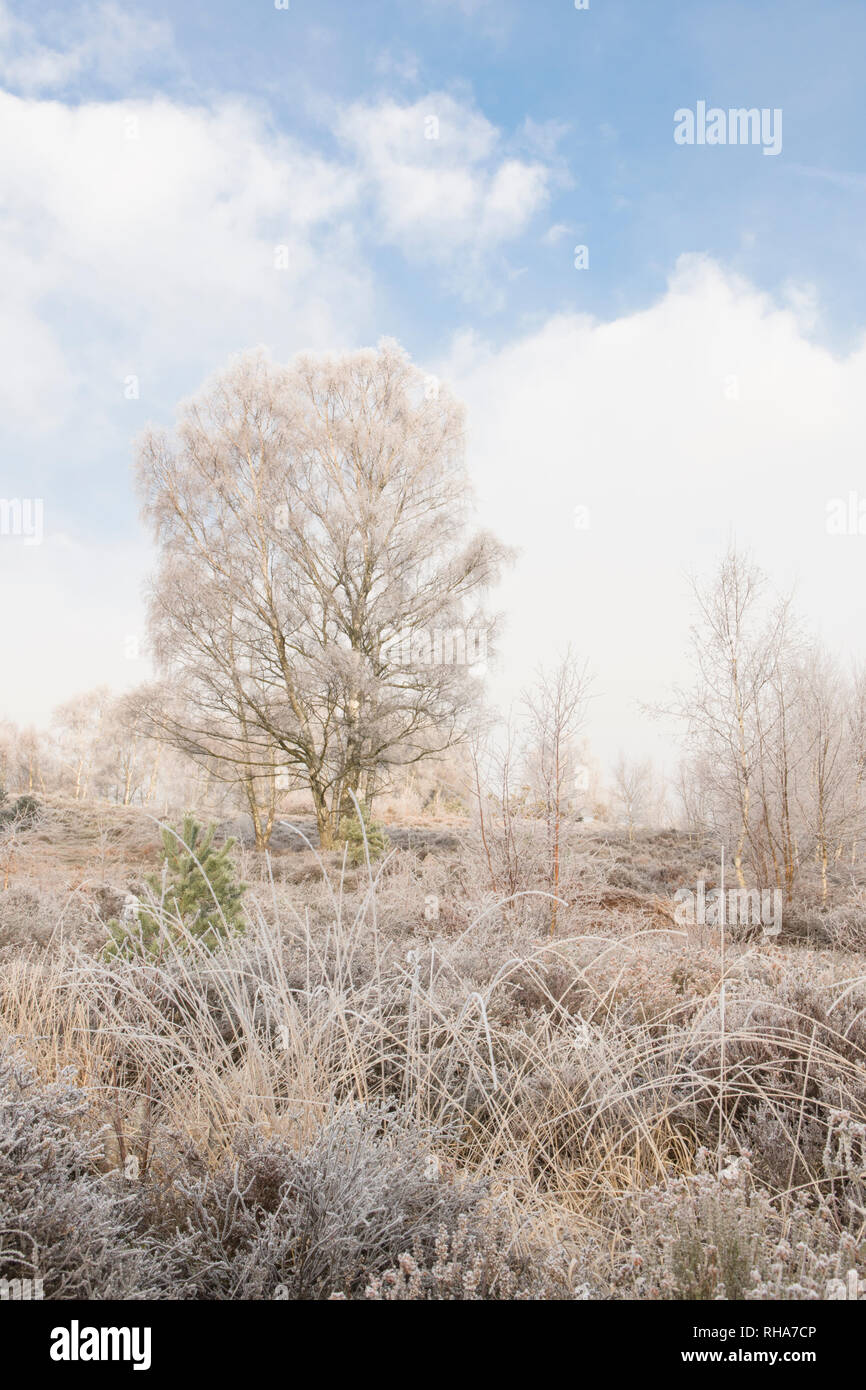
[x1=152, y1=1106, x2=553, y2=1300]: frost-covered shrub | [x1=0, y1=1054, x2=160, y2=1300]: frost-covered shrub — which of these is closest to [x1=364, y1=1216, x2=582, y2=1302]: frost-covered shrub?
[x1=152, y1=1106, x2=553, y2=1300]: frost-covered shrub

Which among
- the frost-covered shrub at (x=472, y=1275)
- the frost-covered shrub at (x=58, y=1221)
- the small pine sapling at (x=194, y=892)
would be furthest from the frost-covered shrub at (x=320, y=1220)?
the small pine sapling at (x=194, y=892)

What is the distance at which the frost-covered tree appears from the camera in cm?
1520

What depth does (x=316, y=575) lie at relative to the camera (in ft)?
52.0

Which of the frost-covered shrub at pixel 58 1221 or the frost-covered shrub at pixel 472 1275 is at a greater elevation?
the frost-covered shrub at pixel 58 1221

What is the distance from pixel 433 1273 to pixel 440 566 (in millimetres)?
15352

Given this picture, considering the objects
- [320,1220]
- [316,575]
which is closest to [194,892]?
[320,1220]

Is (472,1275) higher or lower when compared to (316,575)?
lower

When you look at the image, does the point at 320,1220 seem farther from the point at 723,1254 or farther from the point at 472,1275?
Result: the point at 723,1254

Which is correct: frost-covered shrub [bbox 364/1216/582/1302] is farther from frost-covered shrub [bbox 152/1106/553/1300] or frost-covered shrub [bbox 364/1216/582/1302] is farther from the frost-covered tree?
the frost-covered tree

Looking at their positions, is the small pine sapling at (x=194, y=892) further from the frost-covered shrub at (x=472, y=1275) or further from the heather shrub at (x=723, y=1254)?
the heather shrub at (x=723, y=1254)

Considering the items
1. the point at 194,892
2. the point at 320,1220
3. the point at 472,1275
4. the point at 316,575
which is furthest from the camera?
the point at 316,575

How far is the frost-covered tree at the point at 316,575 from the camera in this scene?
1520 cm

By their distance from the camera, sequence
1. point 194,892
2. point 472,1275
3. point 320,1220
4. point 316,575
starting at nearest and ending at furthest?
point 472,1275
point 320,1220
point 194,892
point 316,575
